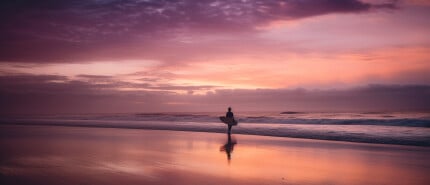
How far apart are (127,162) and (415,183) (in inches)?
296

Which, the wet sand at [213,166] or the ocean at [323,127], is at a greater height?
the ocean at [323,127]

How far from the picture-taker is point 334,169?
9531 millimetres

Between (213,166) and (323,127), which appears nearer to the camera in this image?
(213,166)

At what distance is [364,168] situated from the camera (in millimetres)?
9758

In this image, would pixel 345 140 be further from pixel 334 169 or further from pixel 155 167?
pixel 155 167

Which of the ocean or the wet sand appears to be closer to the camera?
the wet sand

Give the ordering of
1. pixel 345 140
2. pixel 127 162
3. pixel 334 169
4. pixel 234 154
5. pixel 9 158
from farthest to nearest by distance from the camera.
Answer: pixel 345 140 < pixel 234 154 < pixel 9 158 < pixel 127 162 < pixel 334 169

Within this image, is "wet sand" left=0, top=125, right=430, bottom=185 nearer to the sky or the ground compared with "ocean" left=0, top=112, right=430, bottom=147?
nearer to the ground

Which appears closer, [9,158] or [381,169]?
[381,169]

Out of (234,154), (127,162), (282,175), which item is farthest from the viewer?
(234,154)

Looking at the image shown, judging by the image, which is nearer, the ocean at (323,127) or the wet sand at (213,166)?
the wet sand at (213,166)

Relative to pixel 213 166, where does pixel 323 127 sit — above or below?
above

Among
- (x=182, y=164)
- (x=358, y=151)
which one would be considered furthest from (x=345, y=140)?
(x=182, y=164)

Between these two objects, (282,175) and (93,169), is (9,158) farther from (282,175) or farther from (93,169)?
(282,175)
